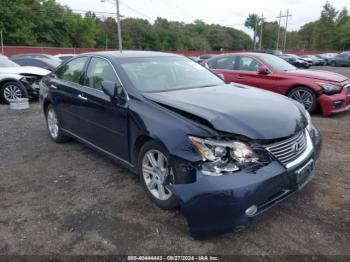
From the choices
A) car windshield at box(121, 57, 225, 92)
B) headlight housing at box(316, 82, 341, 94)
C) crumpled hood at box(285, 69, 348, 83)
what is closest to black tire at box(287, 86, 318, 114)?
headlight housing at box(316, 82, 341, 94)

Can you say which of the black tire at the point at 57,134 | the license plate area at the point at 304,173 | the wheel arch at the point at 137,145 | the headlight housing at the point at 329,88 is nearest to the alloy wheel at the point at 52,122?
the black tire at the point at 57,134

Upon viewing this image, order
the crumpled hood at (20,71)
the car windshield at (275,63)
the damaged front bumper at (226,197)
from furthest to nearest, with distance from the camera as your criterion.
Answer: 1. the crumpled hood at (20,71)
2. the car windshield at (275,63)
3. the damaged front bumper at (226,197)

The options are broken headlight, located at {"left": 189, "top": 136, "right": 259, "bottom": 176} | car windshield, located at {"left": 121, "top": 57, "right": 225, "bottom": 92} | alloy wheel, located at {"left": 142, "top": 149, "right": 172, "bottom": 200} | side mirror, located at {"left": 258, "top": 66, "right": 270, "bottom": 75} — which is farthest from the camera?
side mirror, located at {"left": 258, "top": 66, "right": 270, "bottom": 75}

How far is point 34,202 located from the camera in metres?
3.34

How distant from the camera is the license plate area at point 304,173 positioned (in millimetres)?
2712

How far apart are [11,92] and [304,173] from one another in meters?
8.61

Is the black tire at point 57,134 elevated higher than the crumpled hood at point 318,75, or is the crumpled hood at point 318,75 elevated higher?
the crumpled hood at point 318,75

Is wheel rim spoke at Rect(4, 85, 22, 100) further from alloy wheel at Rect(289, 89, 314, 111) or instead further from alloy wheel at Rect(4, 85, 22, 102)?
alloy wheel at Rect(289, 89, 314, 111)

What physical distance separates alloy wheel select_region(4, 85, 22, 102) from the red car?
6.09 m

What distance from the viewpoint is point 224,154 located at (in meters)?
2.49

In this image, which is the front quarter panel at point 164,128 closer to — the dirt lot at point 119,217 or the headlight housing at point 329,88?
the dirt lot at point 119,217

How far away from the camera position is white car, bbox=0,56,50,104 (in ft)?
28.4

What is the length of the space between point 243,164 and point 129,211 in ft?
4.42

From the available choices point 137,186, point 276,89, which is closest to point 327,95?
point 276,89
